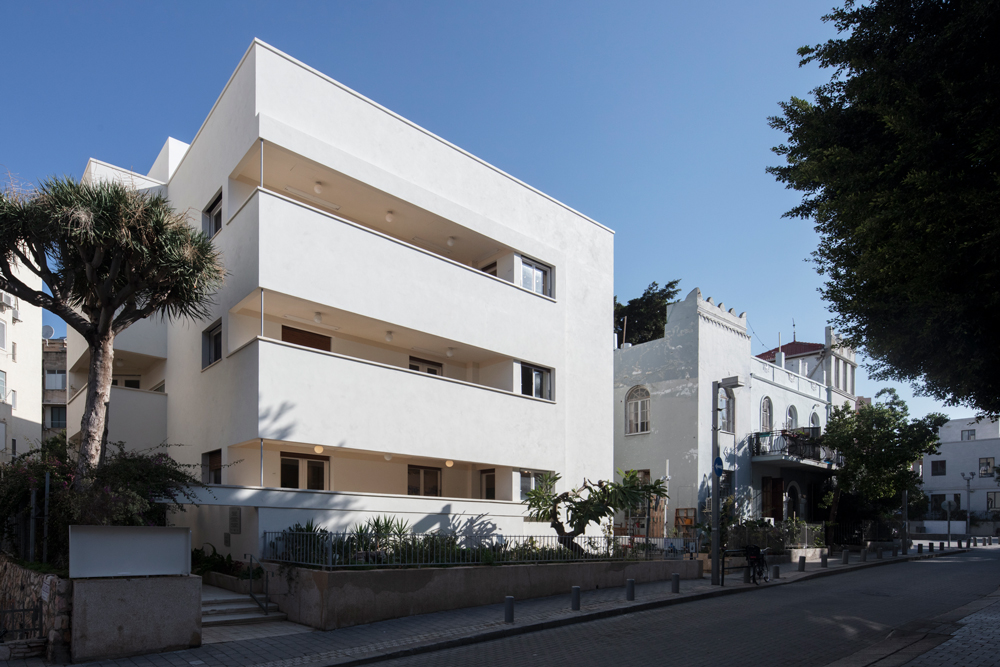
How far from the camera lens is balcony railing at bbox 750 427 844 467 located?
31156 millimetres

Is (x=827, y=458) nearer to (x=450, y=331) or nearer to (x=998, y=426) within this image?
(x=450, y=331)

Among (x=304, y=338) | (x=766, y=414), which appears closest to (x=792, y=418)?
(x=766, y=414)

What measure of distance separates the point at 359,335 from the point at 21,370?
32.0 m

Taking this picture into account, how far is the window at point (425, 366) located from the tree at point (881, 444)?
1910 cm

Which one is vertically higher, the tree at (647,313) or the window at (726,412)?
the tree at (647,313)

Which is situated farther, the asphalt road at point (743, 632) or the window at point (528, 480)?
the window at point (528, 480)

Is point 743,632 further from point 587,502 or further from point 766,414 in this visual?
point 766,414

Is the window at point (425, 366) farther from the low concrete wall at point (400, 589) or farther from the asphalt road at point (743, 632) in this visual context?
the asphalt road at point (743, 632)

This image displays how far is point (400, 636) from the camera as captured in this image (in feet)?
38.2

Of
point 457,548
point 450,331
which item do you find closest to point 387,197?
point 450,331

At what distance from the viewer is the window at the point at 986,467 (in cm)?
6294

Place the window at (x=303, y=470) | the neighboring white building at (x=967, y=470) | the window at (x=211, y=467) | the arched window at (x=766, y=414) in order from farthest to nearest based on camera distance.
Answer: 1. the neighboring white building at (x=967, y=470)
2. the arched window at (x=766, y=414)
3. the window at (x=303, y=470)
4. the window at (x=211, y=467)

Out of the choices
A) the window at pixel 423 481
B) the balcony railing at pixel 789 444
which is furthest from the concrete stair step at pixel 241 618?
the balcony railing at pixel 789 444

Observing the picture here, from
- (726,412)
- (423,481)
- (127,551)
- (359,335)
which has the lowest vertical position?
(423,481)
